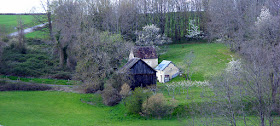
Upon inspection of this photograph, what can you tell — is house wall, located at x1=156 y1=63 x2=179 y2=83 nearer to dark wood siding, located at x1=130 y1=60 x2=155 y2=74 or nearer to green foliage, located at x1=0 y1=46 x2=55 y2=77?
dark wood siding, located at x1=130 y1=60 x2=155 y2=74

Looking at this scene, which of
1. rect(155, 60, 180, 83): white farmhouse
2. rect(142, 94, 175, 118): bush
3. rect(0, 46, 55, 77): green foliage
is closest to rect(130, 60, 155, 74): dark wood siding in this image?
rect(155, 60, 180, 83): white farmhouse

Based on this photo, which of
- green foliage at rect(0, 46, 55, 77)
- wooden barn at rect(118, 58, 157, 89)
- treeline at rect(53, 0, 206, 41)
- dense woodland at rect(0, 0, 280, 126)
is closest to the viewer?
dense woodland at rect(0, 0, 280, 126)

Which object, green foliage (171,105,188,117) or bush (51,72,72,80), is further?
bush (51,72,72,80)

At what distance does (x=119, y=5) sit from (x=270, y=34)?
115 feet

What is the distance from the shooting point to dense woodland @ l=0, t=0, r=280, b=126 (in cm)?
1662

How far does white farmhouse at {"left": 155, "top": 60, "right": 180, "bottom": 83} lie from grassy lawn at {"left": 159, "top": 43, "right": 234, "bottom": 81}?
111 cm

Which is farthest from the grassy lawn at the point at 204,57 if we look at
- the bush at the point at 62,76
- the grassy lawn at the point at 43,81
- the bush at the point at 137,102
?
the bush at the point at 62,76

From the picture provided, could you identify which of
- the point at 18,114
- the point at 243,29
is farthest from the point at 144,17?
the point at 18,114

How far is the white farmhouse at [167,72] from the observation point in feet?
116

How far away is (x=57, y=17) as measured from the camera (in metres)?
47.4

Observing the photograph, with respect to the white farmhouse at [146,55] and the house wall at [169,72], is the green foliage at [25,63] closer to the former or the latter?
the white farmhouse at [146,55]

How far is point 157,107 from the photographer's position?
22.5 m

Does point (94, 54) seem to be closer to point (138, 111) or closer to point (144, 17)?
point (138, 111)

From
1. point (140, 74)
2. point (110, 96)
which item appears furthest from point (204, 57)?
point (110, 96)
